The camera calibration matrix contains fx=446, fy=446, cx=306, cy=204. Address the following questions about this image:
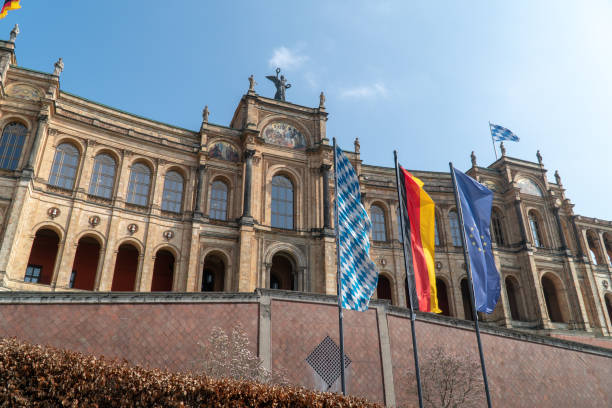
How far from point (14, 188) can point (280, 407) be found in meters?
22.8

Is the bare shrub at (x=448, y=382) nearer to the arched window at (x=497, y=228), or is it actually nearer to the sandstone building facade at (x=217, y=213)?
the sandstone building facade at (x=217, y=213)

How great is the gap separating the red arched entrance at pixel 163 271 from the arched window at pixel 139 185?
4394mm

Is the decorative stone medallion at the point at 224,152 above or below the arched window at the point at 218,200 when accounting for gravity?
above

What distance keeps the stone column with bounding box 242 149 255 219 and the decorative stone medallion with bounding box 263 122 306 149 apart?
2.85 metres

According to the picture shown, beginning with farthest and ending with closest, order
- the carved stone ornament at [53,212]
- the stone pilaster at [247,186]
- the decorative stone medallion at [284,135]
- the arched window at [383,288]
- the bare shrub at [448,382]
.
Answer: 1. the arched window at [383,288]
2. the decorative stone medallion at [284,135]
3. the stone pilaster at [247,186]
4. the carved stone ornament at [53,212]
5. the bare shrub at [448,382]

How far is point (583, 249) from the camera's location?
4488 centimetres

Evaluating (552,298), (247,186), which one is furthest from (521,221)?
(247,186)

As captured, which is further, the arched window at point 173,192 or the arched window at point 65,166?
the arched window at point 173,192

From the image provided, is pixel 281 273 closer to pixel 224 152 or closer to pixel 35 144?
pixel 224 152

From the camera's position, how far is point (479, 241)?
16281 mm

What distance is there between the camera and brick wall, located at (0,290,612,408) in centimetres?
1619

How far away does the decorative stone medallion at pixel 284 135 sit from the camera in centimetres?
3625

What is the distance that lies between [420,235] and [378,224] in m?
23.5

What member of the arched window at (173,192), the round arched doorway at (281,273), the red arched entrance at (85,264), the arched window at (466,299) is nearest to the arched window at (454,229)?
the arched window at (466,299)
